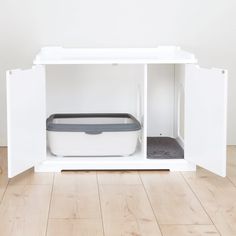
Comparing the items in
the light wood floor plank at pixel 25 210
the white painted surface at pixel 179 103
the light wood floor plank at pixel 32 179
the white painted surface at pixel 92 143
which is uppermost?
the white painted surface at pixel 179 103

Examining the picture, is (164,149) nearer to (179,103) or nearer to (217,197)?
(179,103)

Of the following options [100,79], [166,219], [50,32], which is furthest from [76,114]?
[166,219]

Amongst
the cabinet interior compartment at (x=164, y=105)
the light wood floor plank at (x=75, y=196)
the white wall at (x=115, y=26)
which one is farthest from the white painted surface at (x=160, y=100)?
the light wood floor plank at (x=75, y=196)

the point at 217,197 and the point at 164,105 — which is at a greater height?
the point at 164,105

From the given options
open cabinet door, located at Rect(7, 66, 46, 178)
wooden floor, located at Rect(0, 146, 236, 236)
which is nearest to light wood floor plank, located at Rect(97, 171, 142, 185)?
wooden floor, located at Rect(0, 146, 236, 236)

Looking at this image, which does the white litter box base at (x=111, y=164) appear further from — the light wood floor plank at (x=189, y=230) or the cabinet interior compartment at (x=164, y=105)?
the light wood floor plank at (x=189, y=230)

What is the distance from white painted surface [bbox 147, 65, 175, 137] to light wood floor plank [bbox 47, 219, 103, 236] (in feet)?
3.41

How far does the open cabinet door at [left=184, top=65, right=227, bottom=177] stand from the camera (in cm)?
185

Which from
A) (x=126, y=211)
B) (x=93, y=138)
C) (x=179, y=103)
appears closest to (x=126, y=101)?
(x=179, y=103)

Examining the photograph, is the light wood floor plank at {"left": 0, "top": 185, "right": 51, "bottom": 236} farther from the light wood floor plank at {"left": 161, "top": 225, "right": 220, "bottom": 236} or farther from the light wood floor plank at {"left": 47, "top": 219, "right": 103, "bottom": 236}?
the light wood floor plank at {"left": 161, "top": 225, "right": 220, "bottom": 236}

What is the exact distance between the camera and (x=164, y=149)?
7.54ft

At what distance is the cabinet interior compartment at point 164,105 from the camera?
243 centimetres

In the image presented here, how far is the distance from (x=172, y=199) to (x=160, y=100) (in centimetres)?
84

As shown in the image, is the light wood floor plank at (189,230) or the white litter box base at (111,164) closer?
the light wood floor plank at (189,230)
